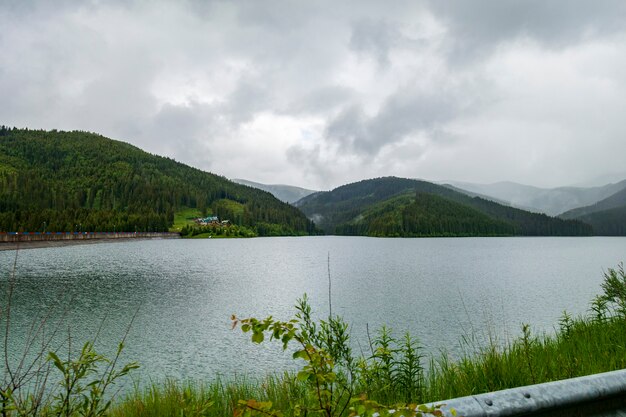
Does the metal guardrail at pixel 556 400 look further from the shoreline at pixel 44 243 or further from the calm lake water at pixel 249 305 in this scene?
the shoreline at pixel 44 243

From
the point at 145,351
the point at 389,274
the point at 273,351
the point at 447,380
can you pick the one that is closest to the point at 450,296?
the point at 389,274

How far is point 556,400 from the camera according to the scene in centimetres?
329

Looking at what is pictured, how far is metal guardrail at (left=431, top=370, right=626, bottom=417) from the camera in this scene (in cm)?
312

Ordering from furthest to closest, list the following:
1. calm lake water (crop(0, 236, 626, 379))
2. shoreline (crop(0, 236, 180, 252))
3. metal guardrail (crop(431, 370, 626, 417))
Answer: shoreline (crop(0, 236, 180, 252)) < calm lake water (crop(0, 236, 626, 379)) < metal guardrail (crop(431, 370, 626, 417))

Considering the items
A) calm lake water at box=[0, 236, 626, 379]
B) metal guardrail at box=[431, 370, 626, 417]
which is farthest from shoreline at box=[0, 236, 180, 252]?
metal guardrail at box=[431, 370, 626, 417]

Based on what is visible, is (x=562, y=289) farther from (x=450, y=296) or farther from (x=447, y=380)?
(x=447, y=380)

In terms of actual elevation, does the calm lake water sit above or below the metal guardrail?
below

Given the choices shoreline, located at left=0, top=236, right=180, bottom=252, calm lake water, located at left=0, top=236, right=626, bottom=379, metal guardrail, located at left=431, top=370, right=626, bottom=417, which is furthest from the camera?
shoreline, located at left=0, top=236, right=180, bottom=252

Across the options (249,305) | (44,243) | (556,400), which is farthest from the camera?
(44,243)

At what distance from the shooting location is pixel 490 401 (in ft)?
10.3

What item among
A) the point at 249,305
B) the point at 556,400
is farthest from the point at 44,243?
the point at 556,400

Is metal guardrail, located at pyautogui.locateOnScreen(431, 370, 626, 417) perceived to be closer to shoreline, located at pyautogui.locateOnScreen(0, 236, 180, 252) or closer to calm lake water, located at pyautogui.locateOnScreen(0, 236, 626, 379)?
calm lake water, located at pyautogui.locateOnScreen(0, 236, 626, 379)

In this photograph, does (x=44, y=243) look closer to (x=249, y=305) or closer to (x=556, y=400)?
(x=249, y=305)

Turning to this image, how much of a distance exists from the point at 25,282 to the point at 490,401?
5381cm
